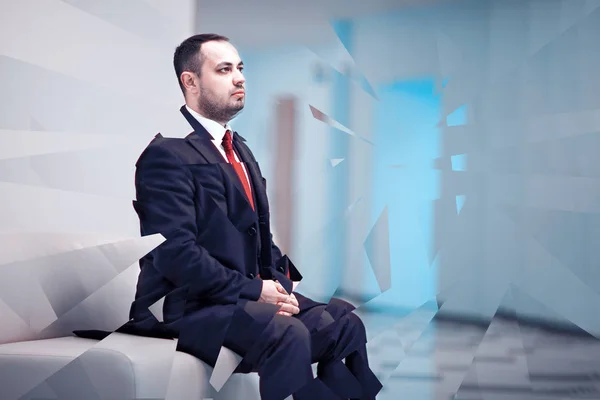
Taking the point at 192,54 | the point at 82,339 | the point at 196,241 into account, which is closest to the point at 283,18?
the point at 192,54

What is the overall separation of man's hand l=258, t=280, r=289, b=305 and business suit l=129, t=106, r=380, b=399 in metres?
0.02

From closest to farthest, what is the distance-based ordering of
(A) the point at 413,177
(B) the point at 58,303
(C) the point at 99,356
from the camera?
(C) the point at 99,356 < (B) the point at 58,303 < (A) the point at 413,177

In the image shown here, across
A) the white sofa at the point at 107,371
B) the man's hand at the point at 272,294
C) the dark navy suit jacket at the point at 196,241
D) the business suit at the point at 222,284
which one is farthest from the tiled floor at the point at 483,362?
the white sofa at the point at 107,371

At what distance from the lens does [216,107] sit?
171 centimetres

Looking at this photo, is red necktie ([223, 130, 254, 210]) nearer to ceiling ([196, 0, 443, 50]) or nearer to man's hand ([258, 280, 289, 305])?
man's hand ([258, 280, 289, 305])

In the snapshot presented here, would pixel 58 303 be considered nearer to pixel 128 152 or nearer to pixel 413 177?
pixel 128 152

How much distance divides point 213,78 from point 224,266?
1.55ft

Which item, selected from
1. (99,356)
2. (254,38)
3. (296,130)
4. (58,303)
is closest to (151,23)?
(254,38)

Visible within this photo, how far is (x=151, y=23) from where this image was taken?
230 cm

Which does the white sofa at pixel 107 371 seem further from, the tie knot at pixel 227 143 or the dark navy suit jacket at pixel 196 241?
the tie knot at pixel 227 143

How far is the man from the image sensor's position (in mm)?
1502

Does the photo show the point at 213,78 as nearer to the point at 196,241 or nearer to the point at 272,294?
the point at 196,241

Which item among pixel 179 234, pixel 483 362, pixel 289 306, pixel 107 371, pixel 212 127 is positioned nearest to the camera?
pixel 107 371

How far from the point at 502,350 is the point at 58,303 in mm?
1369
